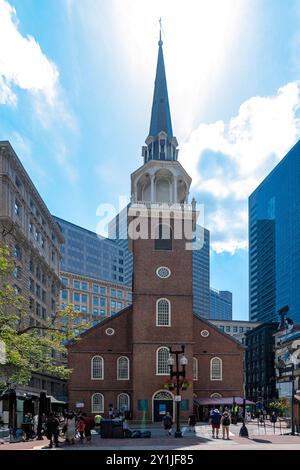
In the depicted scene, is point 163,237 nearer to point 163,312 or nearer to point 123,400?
point 163,312

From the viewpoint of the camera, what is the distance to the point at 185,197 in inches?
2120

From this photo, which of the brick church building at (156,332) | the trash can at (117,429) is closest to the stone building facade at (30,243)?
the brick church building at (156,332)

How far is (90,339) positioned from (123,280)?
13864cm

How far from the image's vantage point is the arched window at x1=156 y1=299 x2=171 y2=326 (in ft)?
164

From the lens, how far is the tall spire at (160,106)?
55.5 metres

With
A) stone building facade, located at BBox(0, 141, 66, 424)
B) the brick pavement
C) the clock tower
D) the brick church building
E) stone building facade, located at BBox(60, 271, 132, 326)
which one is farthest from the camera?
stone building facade, located at BBox(60, 271, 132, 326)

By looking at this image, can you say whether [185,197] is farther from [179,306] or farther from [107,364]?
[107,364]

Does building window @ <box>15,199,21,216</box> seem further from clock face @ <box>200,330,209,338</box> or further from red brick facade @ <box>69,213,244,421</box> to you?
clock face @ <box>200,330,209,338</box>

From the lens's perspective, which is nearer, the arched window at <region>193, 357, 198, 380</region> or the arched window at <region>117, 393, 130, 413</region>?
the arched window at <region>117, 393, 130, 413</region>

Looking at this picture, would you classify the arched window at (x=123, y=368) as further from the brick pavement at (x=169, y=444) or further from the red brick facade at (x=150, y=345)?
the brick pavement at (x=169, y=444)

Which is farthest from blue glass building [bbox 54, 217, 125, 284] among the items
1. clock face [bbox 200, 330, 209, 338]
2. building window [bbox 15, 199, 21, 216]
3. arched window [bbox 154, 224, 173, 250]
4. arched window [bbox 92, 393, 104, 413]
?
arched window [bbox 154, 224, 173, 250]

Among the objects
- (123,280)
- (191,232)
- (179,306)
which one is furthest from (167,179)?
(123,280)

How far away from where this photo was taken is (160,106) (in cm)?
5650

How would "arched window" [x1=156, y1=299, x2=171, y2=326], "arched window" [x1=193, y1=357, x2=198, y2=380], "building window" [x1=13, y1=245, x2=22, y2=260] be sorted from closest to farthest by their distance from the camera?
"arched window" [x1=156, y1=299, x2=171, y2=326]
"arched window" [x1=193, y1=357, x2=198, y2=380]
"building window" [x1=13, y1=245, x2=22, y2=260]
